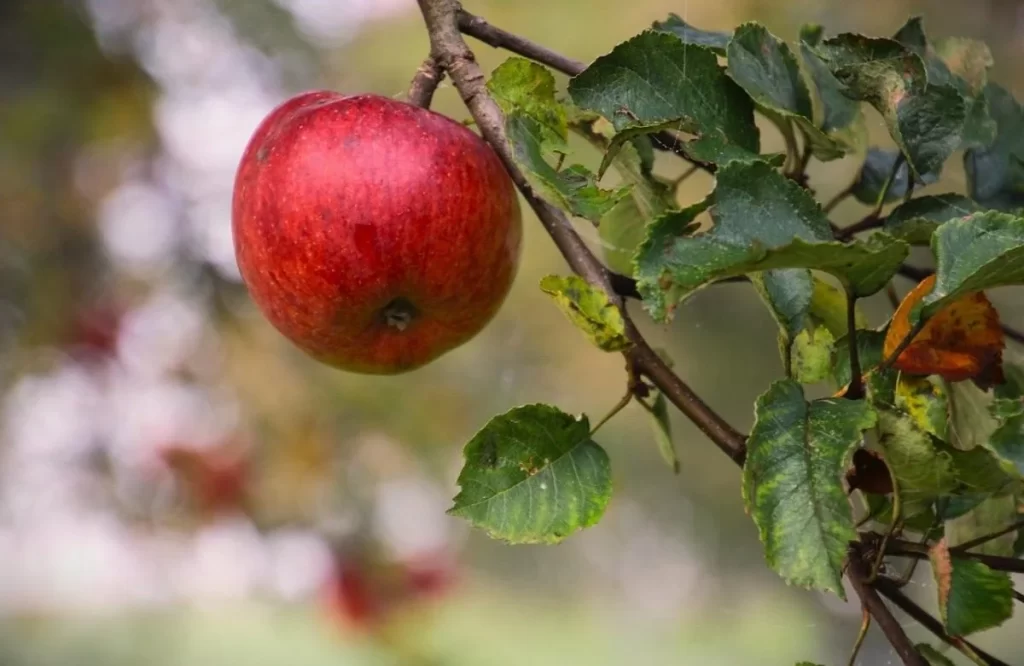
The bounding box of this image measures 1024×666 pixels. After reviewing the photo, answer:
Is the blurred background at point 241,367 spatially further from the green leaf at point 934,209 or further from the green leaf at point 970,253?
the green leaf at point 970,253

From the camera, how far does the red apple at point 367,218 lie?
0.45 m

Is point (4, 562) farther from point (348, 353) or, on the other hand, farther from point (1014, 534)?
point (1014, 534)

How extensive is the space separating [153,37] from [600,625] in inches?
78.3

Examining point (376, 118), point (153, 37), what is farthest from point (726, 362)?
point (376, 118)

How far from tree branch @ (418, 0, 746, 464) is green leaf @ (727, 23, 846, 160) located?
0.35 feet

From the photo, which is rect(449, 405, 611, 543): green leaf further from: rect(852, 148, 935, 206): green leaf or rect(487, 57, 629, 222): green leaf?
rect(852, 148, 935, 206): green leaf

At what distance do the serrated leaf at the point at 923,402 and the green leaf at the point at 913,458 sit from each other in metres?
0.04

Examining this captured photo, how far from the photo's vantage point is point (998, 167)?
1.85 feet

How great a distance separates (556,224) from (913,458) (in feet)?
0.61

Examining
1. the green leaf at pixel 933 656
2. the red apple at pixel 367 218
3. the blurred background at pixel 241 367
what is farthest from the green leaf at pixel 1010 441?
the blurred background at pixel 241 367

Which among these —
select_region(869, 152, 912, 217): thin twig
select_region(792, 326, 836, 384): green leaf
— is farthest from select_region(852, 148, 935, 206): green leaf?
select_region(792, 326, 836, 384): green leaf

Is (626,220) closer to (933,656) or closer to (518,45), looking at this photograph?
(518,45)

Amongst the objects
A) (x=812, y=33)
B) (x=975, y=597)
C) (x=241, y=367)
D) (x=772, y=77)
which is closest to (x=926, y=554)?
(x=975, y=597)

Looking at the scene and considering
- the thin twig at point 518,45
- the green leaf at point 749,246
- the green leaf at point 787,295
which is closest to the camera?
the green leaf at point 749,246
